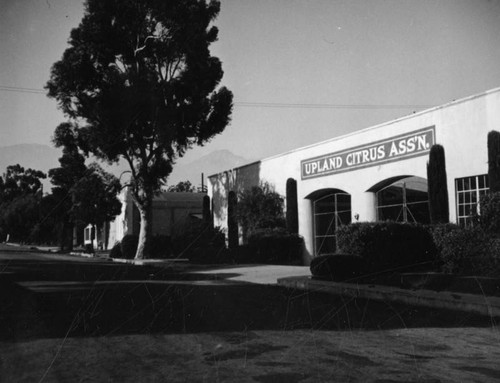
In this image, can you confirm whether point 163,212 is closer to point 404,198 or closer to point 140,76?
point 140,76

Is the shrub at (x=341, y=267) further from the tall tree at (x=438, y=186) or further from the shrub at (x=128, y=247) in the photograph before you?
the shrub at (x=128, y=247)

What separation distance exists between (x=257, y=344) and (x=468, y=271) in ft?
30.4

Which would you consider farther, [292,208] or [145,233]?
[145,233]

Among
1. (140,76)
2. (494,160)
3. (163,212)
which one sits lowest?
(494,160)

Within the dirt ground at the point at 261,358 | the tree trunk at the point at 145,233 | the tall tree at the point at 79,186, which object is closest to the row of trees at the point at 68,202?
the tall tree at the point at 79,186

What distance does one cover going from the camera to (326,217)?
1006 inches

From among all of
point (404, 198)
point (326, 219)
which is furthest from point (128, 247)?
point (404, 198)

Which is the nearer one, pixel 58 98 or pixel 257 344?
pixel 257 344

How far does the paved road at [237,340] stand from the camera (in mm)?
5070

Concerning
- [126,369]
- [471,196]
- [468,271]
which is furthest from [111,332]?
[471,196]

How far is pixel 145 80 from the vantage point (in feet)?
92.4

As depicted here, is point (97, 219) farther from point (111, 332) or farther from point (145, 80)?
point (111, 332)

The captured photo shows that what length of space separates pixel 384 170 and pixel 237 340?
49.3 feet

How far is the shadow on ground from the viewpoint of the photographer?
7402 millimetres
